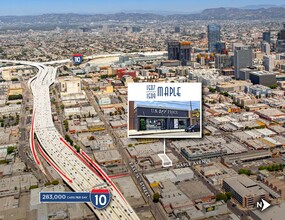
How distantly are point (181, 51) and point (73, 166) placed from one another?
32.3 meters

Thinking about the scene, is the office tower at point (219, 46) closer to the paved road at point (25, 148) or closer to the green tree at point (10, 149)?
the paved road at point (25, 148)

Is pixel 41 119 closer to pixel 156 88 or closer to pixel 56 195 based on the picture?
pixel 156 88

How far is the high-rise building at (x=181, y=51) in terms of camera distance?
150 ft

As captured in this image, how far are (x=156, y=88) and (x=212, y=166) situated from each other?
6470 mm

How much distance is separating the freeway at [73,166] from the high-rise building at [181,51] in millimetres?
22758

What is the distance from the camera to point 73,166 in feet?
52.1

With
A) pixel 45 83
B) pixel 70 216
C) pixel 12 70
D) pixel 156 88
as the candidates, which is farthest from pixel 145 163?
pixel 12 70

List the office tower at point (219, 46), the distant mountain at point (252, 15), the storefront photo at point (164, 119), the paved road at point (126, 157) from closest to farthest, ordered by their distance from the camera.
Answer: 1. the storefront photo at point (164, 119)
2. the paved road at point (126, 157)
3. the office tower at point (219, 46)
4. the distant mountain at point (252, 15)

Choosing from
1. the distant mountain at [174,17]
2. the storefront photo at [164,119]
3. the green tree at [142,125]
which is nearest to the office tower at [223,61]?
the storefront photo at [164,119]

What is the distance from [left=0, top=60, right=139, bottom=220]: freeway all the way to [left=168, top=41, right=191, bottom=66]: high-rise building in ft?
74.7

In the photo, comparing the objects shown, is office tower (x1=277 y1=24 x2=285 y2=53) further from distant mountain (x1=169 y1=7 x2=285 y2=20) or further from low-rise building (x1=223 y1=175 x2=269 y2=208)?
distant mountain (x1=169 y1=7 x2=285 y2=20)

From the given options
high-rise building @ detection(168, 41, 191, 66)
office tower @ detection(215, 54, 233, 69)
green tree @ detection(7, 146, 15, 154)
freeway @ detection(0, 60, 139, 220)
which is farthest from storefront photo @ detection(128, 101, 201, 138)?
high-rise building @ detection(168, 41, 191, 66)

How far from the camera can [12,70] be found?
149ft

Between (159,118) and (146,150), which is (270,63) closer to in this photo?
(146,150)
